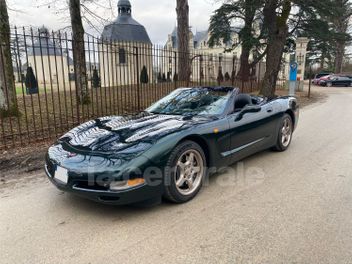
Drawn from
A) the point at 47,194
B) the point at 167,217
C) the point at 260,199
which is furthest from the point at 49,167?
the point at 260,199

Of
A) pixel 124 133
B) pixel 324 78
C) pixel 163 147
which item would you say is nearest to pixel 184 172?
pixel 163 147

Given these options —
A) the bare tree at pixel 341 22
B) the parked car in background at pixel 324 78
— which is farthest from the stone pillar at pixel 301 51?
the parked car in background at pixel 324 78

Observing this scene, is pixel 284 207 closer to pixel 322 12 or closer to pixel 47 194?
pixel 47 194

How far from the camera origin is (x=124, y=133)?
340 centimetres

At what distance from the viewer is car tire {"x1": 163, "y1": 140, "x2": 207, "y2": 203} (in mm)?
3121

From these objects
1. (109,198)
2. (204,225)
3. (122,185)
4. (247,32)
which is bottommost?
(204,225)

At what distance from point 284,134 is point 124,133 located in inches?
134

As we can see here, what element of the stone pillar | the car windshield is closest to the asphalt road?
the car windshield

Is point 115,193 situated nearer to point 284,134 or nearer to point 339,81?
point 284,134

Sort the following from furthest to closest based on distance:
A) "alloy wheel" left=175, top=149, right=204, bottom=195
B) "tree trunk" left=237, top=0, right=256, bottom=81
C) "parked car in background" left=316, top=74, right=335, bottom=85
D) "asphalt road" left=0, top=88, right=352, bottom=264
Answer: "parked car in background" left=316, top=74, right=335, bottom=85 < "tree trunk" left=237, top=0, right=256, bottom=81 < "alloy wheel" left=175, top=149, right=204, bottom=195 < "asphalt road" left=0, top=88, right=352, bottom=264

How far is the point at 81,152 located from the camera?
10.2 feet

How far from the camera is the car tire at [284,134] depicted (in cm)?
528

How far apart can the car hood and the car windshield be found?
32cm

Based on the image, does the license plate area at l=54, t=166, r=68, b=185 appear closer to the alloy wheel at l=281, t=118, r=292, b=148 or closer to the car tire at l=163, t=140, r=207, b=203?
the car tire at l=163, t=140, r=207, b=203
